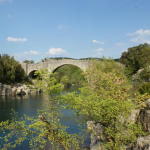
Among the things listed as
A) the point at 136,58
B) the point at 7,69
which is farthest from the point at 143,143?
the point at 7,69

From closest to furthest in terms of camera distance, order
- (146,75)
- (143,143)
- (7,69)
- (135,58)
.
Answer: (143,143) → (146,75) → (135,58) → (7,69)

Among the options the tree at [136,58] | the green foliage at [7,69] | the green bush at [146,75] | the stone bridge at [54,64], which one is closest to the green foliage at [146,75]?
the green bush at [146,75]

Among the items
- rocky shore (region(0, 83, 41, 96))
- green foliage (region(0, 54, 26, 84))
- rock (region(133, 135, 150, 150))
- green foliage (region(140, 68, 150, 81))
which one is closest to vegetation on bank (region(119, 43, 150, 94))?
green foliage (region(140, 68, 150, 81))

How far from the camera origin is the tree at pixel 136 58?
17.8m

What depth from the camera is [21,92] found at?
26.5 meters

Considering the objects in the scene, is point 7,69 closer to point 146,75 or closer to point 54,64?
point 54,64

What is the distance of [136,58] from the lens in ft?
61.1

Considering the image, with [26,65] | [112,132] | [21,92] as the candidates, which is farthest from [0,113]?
[26,65]

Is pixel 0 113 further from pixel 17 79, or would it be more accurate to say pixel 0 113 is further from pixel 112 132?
pixel 17 79

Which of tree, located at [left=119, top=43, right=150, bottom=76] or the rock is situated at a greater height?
tree, located at [left=119, top=43, right=150, bottom=76]

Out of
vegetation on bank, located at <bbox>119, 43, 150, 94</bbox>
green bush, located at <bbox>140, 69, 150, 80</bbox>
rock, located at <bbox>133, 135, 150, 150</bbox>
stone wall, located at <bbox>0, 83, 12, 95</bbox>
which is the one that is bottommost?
rock, located at <bbox>133, 135, 150, 150</bbox>

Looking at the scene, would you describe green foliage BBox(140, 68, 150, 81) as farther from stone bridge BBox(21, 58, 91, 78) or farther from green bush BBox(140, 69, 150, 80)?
stone bridge BBox(21, 58, 91, 78)

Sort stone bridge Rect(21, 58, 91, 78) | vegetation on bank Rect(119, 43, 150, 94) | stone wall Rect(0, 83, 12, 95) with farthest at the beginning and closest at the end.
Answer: stone bridge Rect(21, 58, 91, 78) → stone wall Rect(0, 83, 12, 95) → vegetation on bank Rect(119, 43, 150, 94)

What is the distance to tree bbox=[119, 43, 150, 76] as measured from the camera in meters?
17.8
